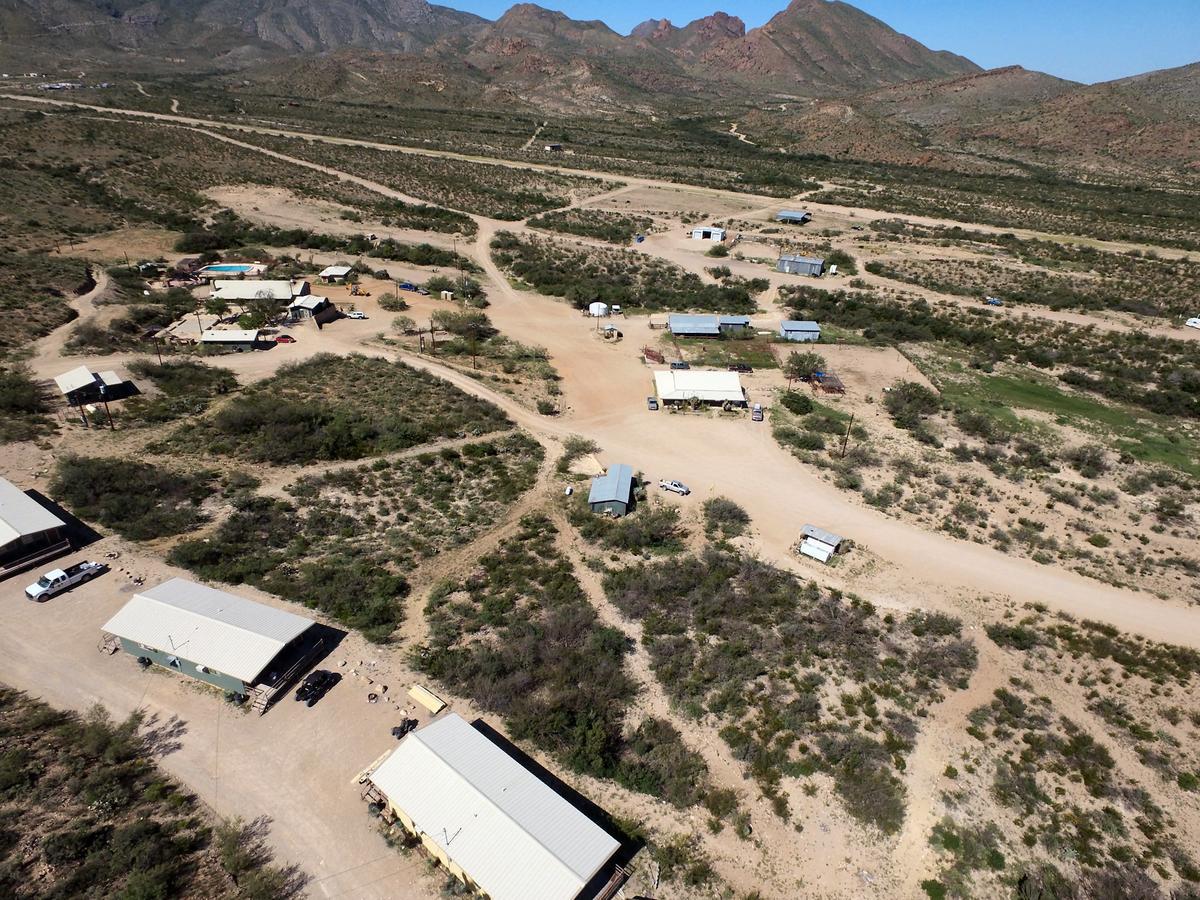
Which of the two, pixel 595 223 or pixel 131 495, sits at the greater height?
pixel 595 223

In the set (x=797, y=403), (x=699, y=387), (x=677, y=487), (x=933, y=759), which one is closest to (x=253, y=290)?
(x=699, y=387)

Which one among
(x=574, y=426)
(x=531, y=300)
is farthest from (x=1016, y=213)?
(x=574, y=426)

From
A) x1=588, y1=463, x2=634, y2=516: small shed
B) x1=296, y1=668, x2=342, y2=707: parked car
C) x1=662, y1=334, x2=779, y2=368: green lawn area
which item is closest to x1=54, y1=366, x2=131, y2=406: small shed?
x1=296, y1=668, x2=342, y2=707: parked car

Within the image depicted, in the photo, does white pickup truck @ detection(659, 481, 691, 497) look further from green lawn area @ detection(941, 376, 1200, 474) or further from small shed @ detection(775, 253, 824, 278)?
small shed @ detection(775, 253, 824, 278)

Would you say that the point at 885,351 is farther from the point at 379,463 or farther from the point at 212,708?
the point at 212,708

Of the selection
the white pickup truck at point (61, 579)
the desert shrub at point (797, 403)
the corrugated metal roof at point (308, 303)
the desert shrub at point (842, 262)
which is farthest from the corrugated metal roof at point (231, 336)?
the desert shrub at point (842, 262)

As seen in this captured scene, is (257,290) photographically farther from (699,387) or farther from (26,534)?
(699,387)

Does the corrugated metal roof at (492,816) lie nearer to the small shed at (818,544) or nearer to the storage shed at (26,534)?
the small shed at (818,544)
